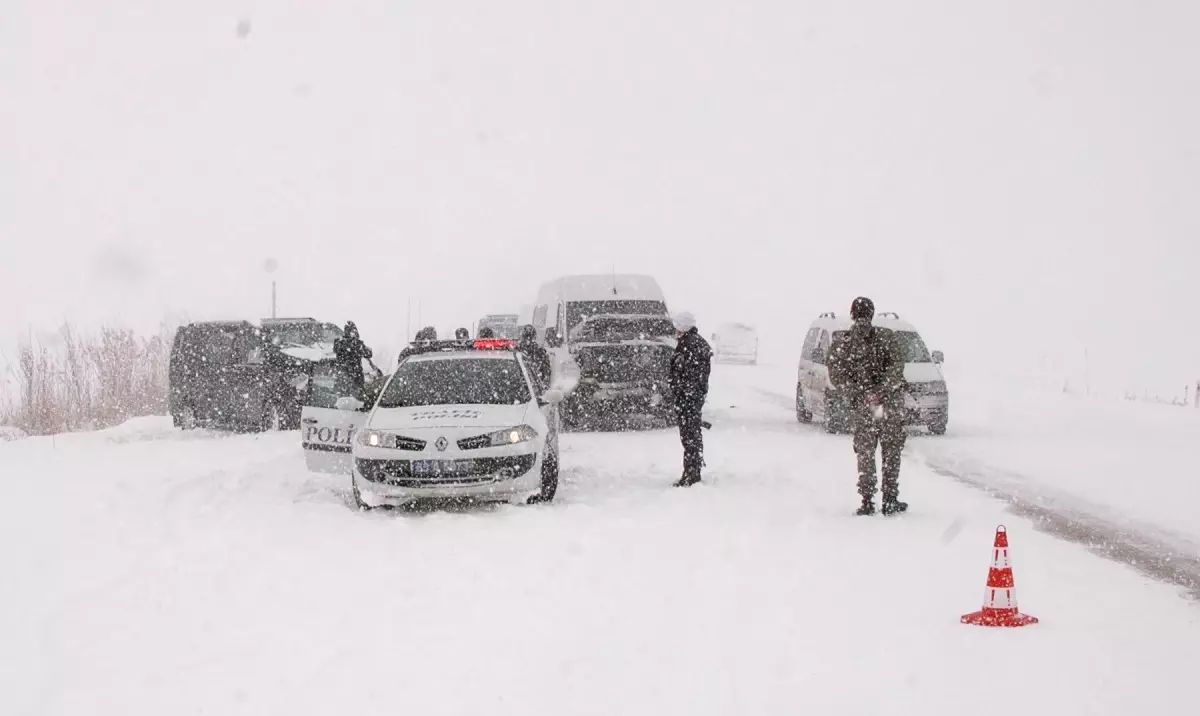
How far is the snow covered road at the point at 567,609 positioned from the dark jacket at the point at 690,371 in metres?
0.98

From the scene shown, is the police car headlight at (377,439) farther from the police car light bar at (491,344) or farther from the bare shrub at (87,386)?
→ the bare shrub at (87,386)

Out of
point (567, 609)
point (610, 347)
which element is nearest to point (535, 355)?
→ point (610, 347)

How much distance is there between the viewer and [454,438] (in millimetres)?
11641

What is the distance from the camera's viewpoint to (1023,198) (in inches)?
5094

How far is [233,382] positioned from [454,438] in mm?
9831

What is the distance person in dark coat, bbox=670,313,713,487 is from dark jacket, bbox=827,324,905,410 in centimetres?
220

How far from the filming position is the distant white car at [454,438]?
11578mm

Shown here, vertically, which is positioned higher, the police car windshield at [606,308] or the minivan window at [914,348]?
the police car windshield at [606,308]

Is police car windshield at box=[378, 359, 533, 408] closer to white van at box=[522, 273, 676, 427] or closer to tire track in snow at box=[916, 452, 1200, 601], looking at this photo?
tire track in snow at box=[916, 452, 1200, 601]

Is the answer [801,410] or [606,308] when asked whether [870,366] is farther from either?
[606,308]

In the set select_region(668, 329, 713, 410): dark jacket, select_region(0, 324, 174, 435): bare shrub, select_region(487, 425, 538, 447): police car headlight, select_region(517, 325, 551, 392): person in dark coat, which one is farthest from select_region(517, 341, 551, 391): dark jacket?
select_region(0, 324, 174, 435): bare shrub

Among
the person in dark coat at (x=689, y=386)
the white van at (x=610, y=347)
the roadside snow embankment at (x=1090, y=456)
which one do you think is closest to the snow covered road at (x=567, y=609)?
the person in dark coat at (x=689, y=386)

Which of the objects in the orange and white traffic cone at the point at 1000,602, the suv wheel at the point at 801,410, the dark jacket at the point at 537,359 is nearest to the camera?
the orange and white traffic cone at the point at 1000,602

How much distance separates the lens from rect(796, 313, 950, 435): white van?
723 inches
